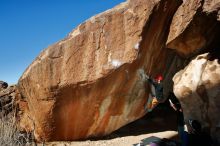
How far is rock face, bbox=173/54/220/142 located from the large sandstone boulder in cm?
86

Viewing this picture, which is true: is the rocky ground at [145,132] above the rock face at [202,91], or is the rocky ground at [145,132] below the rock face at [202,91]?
below

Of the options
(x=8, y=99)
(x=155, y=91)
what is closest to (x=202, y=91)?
(x=155, y=91)

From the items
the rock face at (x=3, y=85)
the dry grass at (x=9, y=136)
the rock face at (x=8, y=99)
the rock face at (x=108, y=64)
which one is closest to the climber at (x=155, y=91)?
the rock face at (x=108, y=64)

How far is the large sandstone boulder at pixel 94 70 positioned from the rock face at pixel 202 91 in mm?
858

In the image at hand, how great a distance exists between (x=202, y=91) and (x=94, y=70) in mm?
2114

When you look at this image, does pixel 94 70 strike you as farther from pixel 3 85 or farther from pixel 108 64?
pixel 3 85

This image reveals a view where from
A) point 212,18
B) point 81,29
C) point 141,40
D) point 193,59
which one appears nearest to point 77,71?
point 81,29

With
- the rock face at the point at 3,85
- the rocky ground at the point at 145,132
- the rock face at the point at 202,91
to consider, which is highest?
the rock face at the point at 3,85

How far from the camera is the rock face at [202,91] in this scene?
238 inches

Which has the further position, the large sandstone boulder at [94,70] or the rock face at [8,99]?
the rock face at [8,99]

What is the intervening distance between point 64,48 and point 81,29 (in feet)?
1.77

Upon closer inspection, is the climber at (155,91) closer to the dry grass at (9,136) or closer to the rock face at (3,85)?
the dry grass at (9,136)

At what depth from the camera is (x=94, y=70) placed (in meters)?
6.48

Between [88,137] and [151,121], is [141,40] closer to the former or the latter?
[88,137]
